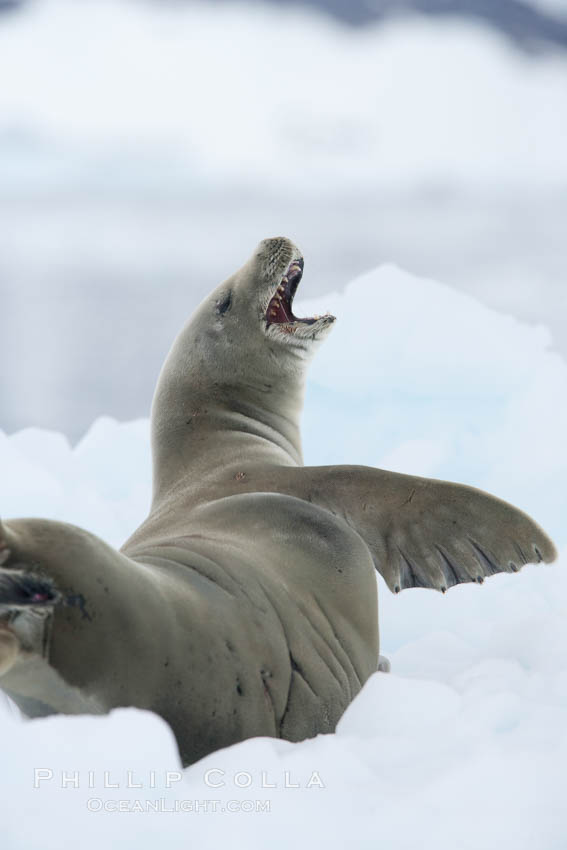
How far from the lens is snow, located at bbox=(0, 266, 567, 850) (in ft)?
4.28

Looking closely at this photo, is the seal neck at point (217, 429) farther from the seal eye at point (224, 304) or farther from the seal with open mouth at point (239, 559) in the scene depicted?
the seal eye at point (224, 304)

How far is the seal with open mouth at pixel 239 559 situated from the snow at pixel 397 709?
80 mm

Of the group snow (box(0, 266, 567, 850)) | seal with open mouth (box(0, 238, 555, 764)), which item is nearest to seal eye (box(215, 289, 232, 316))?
seal with open mouth (box(0, 238, 555, 764))

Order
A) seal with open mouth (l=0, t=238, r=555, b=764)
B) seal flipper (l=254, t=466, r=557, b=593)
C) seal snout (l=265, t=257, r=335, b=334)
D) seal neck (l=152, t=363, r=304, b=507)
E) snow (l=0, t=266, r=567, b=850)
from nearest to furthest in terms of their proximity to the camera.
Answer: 1. snow (l=0, t=266, r=567, b=850)
2. seal with open mouth (l=0, t=238, r=555, b=764)
3. seal flipper (l=254, t=466, r=557, b=593)
4. seal neck (l=152, t=363, r=304, b=507)
5. seal snout (l=265, t=257, r=335, b=334)

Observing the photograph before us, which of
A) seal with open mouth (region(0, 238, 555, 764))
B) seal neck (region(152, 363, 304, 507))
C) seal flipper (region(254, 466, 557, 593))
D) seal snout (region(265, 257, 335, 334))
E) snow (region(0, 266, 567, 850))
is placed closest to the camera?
snow (region(0, 266, 567, 850))

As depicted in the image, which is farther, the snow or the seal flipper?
the seal flipper

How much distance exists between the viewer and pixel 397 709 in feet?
5.65

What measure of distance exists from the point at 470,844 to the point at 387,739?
1.07 ft

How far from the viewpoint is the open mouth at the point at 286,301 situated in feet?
8.93

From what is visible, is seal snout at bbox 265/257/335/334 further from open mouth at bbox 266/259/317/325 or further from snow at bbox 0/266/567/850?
snow at bbox 0/266/567/850

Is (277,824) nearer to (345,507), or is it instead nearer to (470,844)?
(470,844)

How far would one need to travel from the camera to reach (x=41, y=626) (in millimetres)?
1370

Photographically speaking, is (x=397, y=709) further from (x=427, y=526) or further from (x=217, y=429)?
(x=217, y=429)

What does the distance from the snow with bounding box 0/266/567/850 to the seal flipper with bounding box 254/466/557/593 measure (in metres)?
0.18
